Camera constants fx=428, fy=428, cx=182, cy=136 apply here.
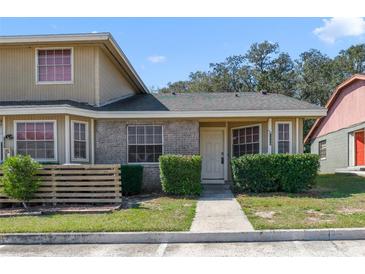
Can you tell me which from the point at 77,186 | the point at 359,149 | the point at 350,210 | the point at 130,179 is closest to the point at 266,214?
the point at 350,210

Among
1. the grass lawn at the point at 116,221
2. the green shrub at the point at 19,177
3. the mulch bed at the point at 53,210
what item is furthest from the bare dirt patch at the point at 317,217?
the green shrub at the point at 19,177

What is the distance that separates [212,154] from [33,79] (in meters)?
7.21

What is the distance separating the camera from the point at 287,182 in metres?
13.5

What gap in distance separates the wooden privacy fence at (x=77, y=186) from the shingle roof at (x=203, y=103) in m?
2.95

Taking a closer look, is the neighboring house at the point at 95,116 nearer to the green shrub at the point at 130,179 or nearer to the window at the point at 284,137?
the window at the point at 284,137

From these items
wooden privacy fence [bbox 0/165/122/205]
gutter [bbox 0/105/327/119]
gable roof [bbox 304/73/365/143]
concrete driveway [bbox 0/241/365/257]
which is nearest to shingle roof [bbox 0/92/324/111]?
gutter [bbox 0/105/327/119]

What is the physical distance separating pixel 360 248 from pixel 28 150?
35.6 ft

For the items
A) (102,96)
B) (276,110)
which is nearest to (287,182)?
(276,110)

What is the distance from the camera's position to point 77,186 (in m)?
12.0

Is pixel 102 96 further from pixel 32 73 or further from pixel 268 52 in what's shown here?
pixel 268 52

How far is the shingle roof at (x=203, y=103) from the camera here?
14859mm

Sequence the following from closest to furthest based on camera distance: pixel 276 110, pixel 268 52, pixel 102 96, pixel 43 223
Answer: pixel 43 223 < pixel 276 110 < pixel 102 96 < pixel 268 52

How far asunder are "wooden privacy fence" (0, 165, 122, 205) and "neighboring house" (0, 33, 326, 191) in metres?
1.99

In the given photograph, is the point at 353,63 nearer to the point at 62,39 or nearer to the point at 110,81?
the point at 110,81
